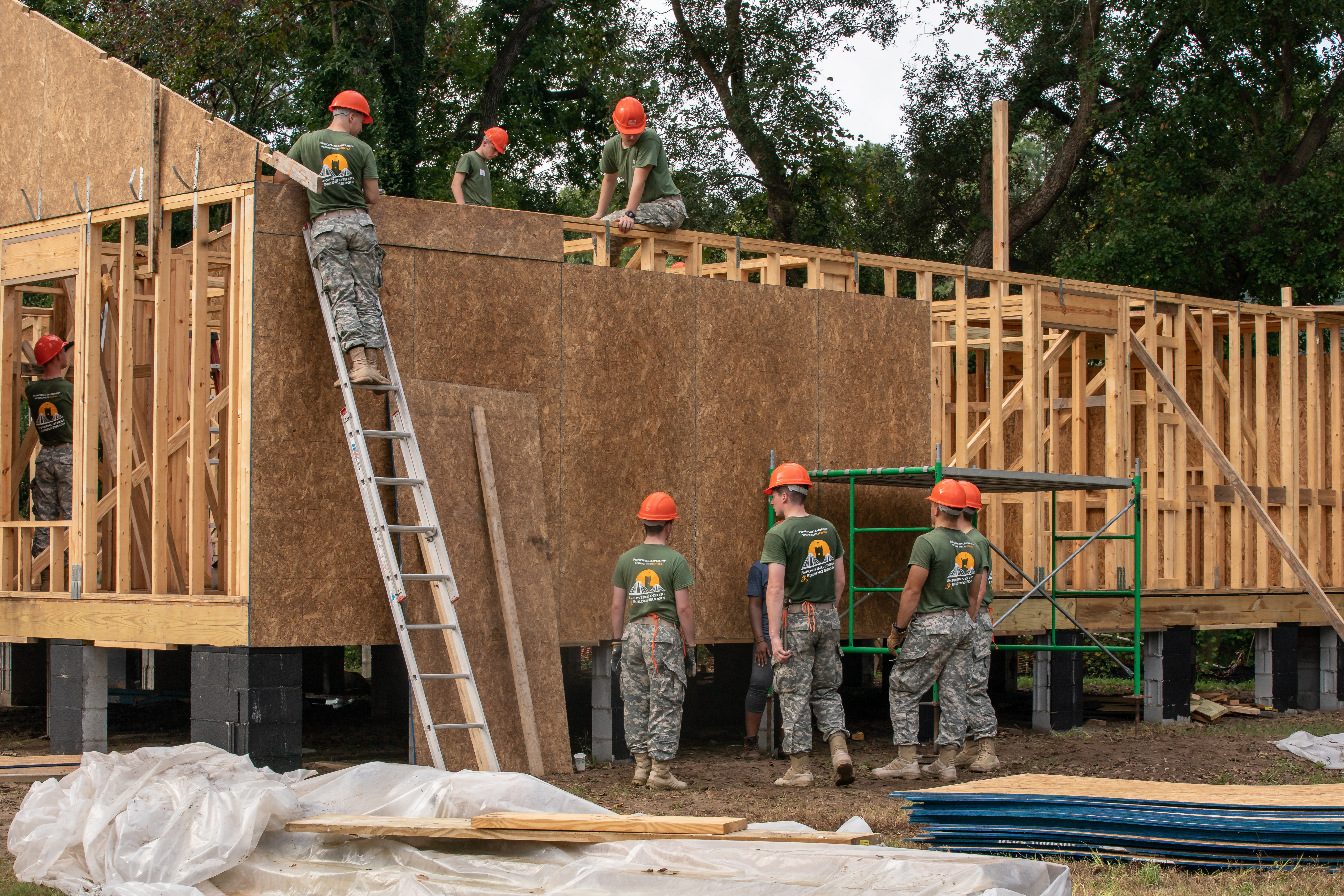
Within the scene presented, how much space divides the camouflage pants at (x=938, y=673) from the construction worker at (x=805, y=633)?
1.74 ft

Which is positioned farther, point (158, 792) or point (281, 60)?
point (281, 60)

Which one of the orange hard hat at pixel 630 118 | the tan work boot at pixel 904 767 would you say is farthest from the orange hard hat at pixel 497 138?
the tan work boot at pixel 904 767

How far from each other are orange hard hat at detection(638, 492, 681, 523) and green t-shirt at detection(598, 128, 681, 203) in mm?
3026

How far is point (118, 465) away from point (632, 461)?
3.45 meters

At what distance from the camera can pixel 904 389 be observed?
11711mm

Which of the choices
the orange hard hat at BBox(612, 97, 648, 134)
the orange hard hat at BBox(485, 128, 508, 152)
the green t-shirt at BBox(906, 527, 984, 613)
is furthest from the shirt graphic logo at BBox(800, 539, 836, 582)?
the orange hard hat at BBox(485, 128, 508, 152)

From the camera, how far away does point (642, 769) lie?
8.57 m

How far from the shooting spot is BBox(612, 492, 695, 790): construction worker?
8.35 meters

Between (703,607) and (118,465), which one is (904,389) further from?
(118,465)

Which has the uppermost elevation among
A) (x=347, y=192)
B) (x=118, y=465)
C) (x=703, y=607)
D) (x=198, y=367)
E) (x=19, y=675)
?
(x=347, y=192)

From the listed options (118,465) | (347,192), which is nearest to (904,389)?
(347,192)

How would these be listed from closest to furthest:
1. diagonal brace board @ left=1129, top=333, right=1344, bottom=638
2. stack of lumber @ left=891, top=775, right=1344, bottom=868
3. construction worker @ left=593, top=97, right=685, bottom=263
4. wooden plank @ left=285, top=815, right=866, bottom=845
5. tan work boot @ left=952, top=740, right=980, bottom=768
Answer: wooden plank @ left=285, top=815, right=866, bottom=845
stack of lumber @ left=891, top=775, right=1344, bottom=868
tan work boot @ left=952, top=740, right=980, bottom=768
construction worker @ left=593, top=97, right=685, bottom=263
diagonal brace board @ left=1129, top=333, right=1344, bottom=638

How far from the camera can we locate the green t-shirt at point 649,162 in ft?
35.2

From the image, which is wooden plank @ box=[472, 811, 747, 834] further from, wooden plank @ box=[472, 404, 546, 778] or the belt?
the belt
